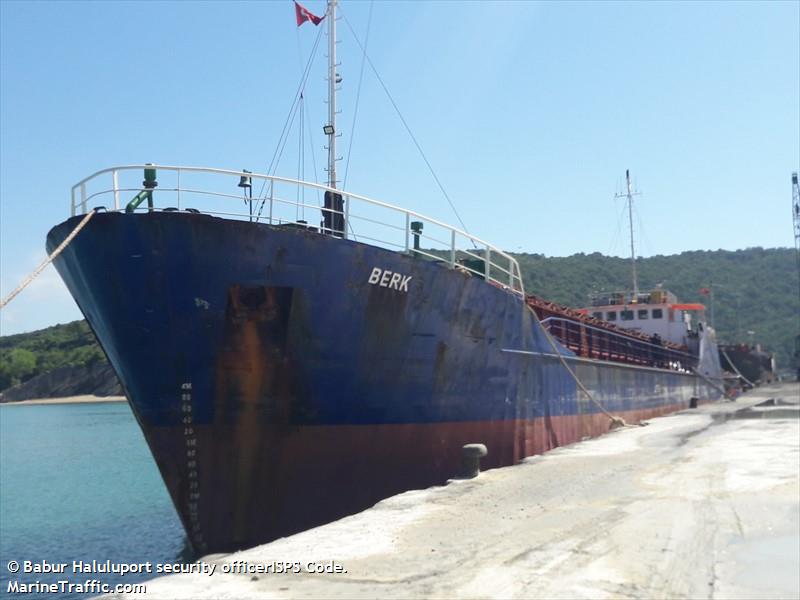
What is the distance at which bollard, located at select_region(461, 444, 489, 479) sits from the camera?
10820mm

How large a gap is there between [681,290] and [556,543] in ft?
465

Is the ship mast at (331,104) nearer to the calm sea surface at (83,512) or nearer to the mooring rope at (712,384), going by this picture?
the calm sea surface at (83,512)

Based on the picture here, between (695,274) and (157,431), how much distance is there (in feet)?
515

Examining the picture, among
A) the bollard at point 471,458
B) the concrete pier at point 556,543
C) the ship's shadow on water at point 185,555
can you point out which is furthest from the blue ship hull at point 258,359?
the ship's shadow on water at point 185,555

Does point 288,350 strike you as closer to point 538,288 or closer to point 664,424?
point 664,424

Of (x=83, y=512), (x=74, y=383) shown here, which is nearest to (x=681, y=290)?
(x=74, y=383)

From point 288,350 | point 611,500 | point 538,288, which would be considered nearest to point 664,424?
point 611,500

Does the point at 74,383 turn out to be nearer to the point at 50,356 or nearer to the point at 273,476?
the point at 50,356

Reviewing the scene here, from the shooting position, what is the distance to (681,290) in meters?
139

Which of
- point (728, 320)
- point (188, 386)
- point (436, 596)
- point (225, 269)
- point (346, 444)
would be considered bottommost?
point (436, 596)

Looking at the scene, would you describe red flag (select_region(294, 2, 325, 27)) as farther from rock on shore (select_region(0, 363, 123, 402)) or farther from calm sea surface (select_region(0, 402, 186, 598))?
rock on shore (select_region(0, 363, 123, 402))

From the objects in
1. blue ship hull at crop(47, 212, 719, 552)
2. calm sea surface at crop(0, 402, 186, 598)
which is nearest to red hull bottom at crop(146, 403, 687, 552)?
blue ship hull at crop(47, 212, 719, 552)

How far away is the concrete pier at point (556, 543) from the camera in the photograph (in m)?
5.55

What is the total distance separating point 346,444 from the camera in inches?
393
